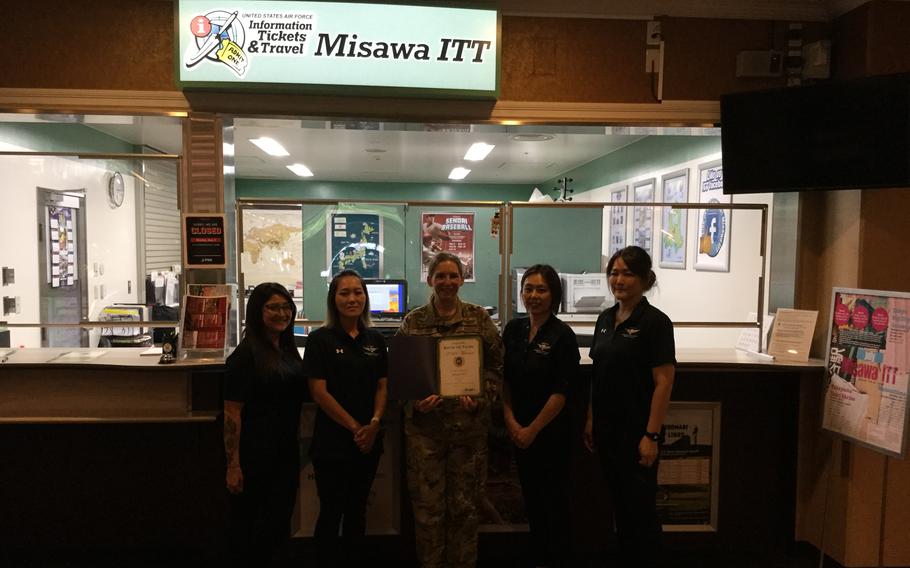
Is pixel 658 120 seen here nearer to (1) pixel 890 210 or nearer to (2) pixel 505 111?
(2) pixel 505 111

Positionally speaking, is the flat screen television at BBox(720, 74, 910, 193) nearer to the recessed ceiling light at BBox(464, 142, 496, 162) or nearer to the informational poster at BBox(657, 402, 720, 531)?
the informational poster at BBox(657, 402, 720, 531)

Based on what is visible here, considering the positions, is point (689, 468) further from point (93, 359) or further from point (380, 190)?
point (380, 190)

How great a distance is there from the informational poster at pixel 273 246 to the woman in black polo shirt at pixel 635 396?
177 centimetres

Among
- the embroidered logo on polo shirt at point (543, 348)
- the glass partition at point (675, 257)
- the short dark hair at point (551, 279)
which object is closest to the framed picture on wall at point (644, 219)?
the glass partition at point (675, 257)

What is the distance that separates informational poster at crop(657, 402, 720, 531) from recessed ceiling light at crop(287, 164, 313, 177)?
7.71 meters

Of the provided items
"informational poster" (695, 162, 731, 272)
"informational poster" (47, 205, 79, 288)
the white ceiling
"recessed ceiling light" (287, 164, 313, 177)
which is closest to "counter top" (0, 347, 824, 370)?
"informational poster" (695, 162, 731, 272)

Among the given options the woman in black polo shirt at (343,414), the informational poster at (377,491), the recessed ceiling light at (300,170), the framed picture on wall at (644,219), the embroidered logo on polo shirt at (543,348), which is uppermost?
the recessed ceiling light at (300,170)

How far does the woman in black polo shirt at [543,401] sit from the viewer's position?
7.97ft

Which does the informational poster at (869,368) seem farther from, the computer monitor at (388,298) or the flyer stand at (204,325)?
the flyer stand at (204,325)

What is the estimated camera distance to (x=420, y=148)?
728cm

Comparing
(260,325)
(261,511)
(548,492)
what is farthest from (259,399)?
(548,492)

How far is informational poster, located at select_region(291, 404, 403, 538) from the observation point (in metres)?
2.91

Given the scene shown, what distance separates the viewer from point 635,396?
2.40m

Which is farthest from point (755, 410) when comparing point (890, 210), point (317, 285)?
Answer: point (317, 285)
